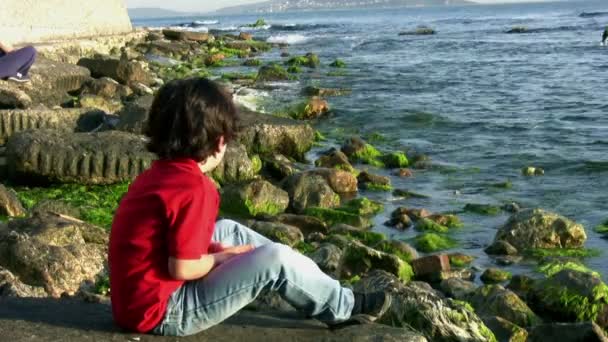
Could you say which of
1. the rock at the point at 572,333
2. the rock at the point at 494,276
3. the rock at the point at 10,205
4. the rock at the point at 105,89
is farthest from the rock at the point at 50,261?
the rock at the point at 105,89

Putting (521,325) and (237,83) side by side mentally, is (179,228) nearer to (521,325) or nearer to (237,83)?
(521,325)

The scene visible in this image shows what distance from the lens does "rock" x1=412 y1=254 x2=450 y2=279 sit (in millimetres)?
6895

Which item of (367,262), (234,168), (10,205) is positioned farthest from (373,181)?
(10,205)

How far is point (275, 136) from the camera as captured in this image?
11141 mm

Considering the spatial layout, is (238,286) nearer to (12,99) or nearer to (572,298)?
(572,298)

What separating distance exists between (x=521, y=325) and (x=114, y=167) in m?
4.83

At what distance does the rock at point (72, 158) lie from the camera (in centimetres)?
875

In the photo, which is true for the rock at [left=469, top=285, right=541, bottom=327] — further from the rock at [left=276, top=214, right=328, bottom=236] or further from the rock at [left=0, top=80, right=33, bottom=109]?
the rock at [left=0, top=80, right=33, bottom=109]

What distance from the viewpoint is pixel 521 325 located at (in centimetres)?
575

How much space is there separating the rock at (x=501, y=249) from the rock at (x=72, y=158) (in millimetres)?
3632

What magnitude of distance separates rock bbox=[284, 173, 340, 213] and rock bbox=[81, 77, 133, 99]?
5.82 m

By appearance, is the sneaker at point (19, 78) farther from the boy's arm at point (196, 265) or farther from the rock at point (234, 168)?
the boy's arm at point (196, 265)

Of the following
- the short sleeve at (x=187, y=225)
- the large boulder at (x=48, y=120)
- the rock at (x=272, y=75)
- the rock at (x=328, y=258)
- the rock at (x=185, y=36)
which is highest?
the short sleeve at (x=187, y=225)

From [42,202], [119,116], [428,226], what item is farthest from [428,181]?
[42,202]
